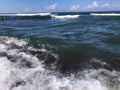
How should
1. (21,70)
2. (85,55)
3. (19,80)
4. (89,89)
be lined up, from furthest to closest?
(85,55) < (21,70) < (19,80) < (89,89)

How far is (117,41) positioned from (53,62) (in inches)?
222

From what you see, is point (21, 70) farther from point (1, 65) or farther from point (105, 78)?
point (105, 78)

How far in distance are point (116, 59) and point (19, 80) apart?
438cm

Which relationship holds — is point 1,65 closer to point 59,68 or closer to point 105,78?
point 59,68

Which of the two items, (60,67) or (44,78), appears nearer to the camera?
(44,78)

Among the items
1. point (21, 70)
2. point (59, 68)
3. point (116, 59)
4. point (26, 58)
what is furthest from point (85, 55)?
point (21, 70)

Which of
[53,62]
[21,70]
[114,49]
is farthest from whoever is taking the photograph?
[114,49]

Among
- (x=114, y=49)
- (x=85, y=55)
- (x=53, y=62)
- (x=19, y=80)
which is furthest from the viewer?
(x=114, y=49)

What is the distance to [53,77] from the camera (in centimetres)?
656

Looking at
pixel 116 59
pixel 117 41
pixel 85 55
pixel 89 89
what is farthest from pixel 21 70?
pixel 117 41

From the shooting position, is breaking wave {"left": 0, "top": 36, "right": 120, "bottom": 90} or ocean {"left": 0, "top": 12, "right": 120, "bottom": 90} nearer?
breaking wave {"left": 0, "top": 36, "right": 120, "bottom": 90}

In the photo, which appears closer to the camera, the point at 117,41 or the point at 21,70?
the point at 21,70

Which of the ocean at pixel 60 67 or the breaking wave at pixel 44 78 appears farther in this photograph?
the ocean at pixel 60 67

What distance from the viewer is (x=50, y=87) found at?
594 cm
